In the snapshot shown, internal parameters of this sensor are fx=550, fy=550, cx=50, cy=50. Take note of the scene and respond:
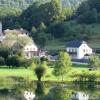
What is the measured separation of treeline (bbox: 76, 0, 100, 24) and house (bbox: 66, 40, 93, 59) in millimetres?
21597

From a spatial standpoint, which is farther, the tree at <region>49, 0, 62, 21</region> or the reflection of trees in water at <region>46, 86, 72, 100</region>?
the tree at <region>49, 0, 62, 21</region>

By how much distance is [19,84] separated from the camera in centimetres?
7462

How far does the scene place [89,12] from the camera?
5344 inches

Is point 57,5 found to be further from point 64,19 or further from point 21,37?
point 21,37

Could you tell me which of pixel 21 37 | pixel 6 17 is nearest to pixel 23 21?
pixel 6 17

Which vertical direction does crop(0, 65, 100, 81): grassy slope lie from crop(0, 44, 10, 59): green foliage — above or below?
below

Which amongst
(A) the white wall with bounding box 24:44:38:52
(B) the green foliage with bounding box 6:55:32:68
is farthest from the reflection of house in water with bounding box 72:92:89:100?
(A) the white wall with bounding box 24:44:38:52

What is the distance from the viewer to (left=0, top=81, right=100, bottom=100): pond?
62.7 m

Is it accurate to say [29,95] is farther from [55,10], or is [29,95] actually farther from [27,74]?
[55,10]

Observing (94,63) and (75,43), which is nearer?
(94,63)

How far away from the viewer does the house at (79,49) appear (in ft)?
362

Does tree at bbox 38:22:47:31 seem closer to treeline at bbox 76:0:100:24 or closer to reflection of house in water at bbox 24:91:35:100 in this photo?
treeline at bbox 76:0:100:24

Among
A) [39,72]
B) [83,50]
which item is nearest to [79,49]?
[83,50]

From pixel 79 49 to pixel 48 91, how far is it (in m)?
43.6
